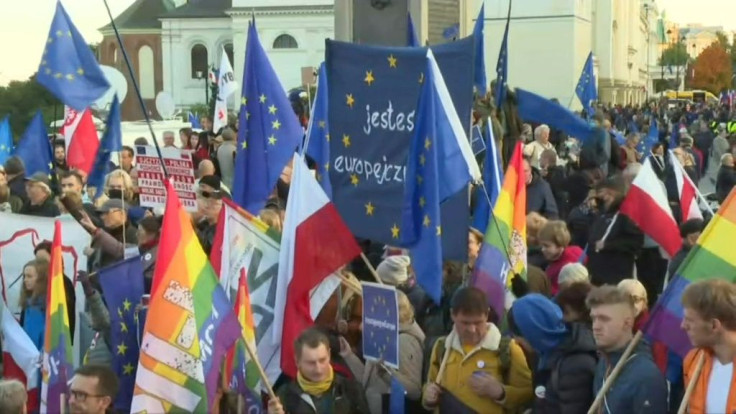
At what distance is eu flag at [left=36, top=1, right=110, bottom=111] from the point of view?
1258cm

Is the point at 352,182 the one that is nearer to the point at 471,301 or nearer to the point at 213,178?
the point at 471,301

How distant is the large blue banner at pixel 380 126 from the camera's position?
23.6 feet

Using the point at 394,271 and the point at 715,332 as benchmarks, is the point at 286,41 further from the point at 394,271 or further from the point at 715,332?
the point at 715,332

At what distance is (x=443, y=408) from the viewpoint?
242 inches

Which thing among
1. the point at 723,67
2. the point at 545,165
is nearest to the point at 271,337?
the point at 545,165

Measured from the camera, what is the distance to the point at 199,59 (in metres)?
88.6

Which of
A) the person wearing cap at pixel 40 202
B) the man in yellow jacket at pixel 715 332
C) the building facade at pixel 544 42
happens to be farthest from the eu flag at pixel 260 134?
the building facade at pixel 544 42

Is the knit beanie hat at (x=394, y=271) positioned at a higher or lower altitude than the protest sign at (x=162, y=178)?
lower

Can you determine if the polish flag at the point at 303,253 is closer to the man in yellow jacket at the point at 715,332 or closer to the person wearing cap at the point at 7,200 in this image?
the man in yellow jacket at the point at 715,332

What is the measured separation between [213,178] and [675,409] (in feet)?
14.2

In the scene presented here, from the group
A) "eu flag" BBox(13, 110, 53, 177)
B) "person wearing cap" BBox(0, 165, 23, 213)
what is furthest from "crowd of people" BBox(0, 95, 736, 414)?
"eu flag" BBox(13, 110, 53, 177)

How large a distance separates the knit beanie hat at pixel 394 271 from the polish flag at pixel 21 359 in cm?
198

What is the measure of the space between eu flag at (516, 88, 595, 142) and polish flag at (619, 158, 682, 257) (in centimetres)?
159

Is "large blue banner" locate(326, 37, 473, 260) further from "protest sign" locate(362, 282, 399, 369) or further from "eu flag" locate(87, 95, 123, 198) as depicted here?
"eu flag" locate(87, 95, 123, 198)
